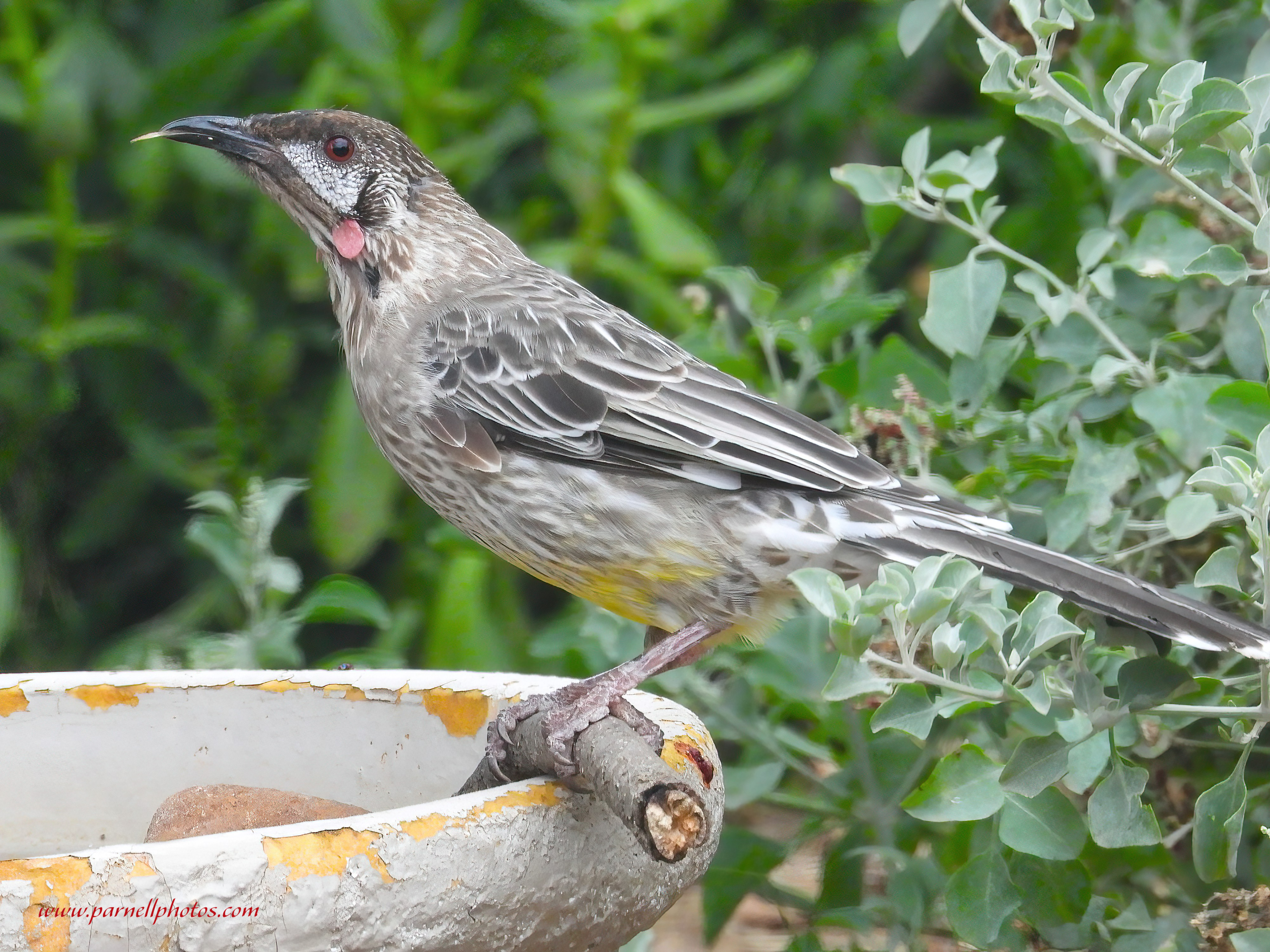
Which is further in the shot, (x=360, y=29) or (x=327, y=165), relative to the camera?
(x=360, y=29)

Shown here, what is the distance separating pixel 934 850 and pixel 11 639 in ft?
8.86

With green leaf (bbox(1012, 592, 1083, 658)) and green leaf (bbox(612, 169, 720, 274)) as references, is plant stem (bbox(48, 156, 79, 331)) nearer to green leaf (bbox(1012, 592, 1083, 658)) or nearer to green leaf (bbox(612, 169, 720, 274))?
green leaf (bbox(612, 169, 720, 274))

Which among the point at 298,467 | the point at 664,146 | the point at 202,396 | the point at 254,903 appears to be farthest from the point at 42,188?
the point at 254,903

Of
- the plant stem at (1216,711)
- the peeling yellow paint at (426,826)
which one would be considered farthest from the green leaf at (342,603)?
the plant stem at (1216,711)

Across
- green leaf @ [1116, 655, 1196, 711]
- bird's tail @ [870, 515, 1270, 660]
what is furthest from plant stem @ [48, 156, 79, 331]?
green leaf @ [1116, 655, 1196, 711]

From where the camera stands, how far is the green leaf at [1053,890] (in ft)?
8.05

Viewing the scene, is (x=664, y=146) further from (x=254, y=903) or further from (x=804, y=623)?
(x=254, y=903)

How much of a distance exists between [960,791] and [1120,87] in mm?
1168

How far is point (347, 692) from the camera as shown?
2.22 metres

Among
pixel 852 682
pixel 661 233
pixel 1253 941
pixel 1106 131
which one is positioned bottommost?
pixel 1253 941

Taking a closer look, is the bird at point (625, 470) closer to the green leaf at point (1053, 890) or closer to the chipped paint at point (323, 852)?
the green leaf at point (1053, 890)

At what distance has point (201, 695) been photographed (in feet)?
7.24

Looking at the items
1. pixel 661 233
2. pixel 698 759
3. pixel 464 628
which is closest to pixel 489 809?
pixel 698 759

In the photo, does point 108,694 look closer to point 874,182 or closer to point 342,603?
point 342,603
